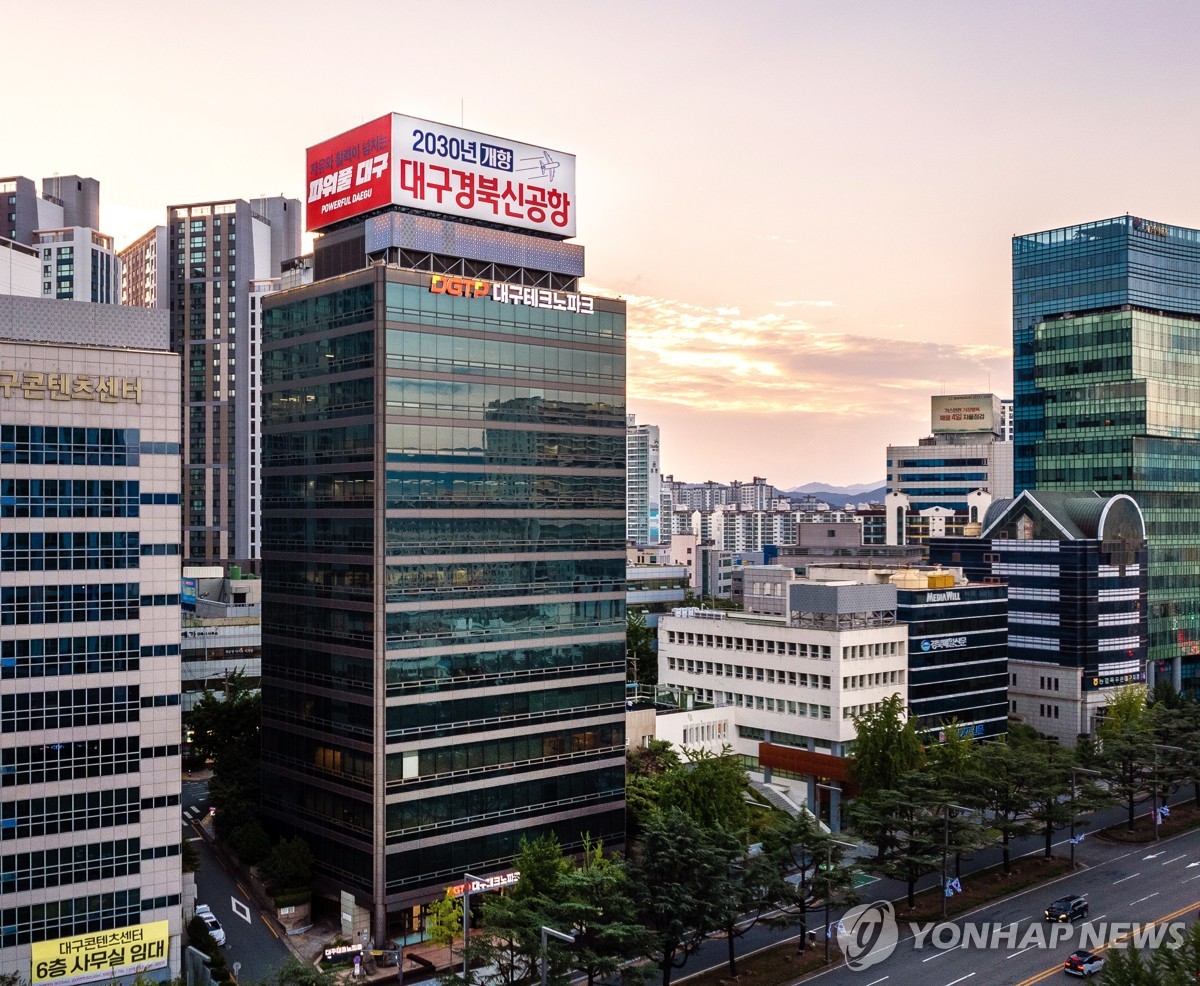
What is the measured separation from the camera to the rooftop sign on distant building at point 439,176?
95.9 m

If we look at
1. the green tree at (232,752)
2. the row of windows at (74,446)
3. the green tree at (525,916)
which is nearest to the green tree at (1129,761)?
the green tree at (525,916)

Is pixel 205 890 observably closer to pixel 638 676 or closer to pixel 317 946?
pixel 317 946

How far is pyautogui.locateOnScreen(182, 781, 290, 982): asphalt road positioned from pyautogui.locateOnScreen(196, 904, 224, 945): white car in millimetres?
717

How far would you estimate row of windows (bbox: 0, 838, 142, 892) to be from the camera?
252ft

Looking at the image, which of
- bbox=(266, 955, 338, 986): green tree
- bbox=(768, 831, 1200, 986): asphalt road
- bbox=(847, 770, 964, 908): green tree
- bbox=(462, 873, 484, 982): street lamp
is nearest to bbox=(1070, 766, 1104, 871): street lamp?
bbox=(768, 831, 1200, 986): asphalt road

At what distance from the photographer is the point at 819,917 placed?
9769cm

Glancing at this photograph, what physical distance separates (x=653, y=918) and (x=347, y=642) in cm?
3308

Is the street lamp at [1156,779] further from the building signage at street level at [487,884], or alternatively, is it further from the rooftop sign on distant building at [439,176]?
the rooftop sign on distant building at [439,176]

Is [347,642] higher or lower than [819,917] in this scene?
higher

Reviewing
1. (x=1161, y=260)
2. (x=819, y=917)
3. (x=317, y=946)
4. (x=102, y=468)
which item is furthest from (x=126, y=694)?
(x=1161, y=260)

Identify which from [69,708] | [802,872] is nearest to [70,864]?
[69,708]

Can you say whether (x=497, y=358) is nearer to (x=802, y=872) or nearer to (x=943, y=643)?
(x=802, y=872)

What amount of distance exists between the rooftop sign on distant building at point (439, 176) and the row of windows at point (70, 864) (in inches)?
2104

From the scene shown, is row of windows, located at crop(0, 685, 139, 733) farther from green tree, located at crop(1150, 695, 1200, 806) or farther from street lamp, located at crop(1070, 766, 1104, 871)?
green tree, located at crop(1150, 695, 1200, 806)
